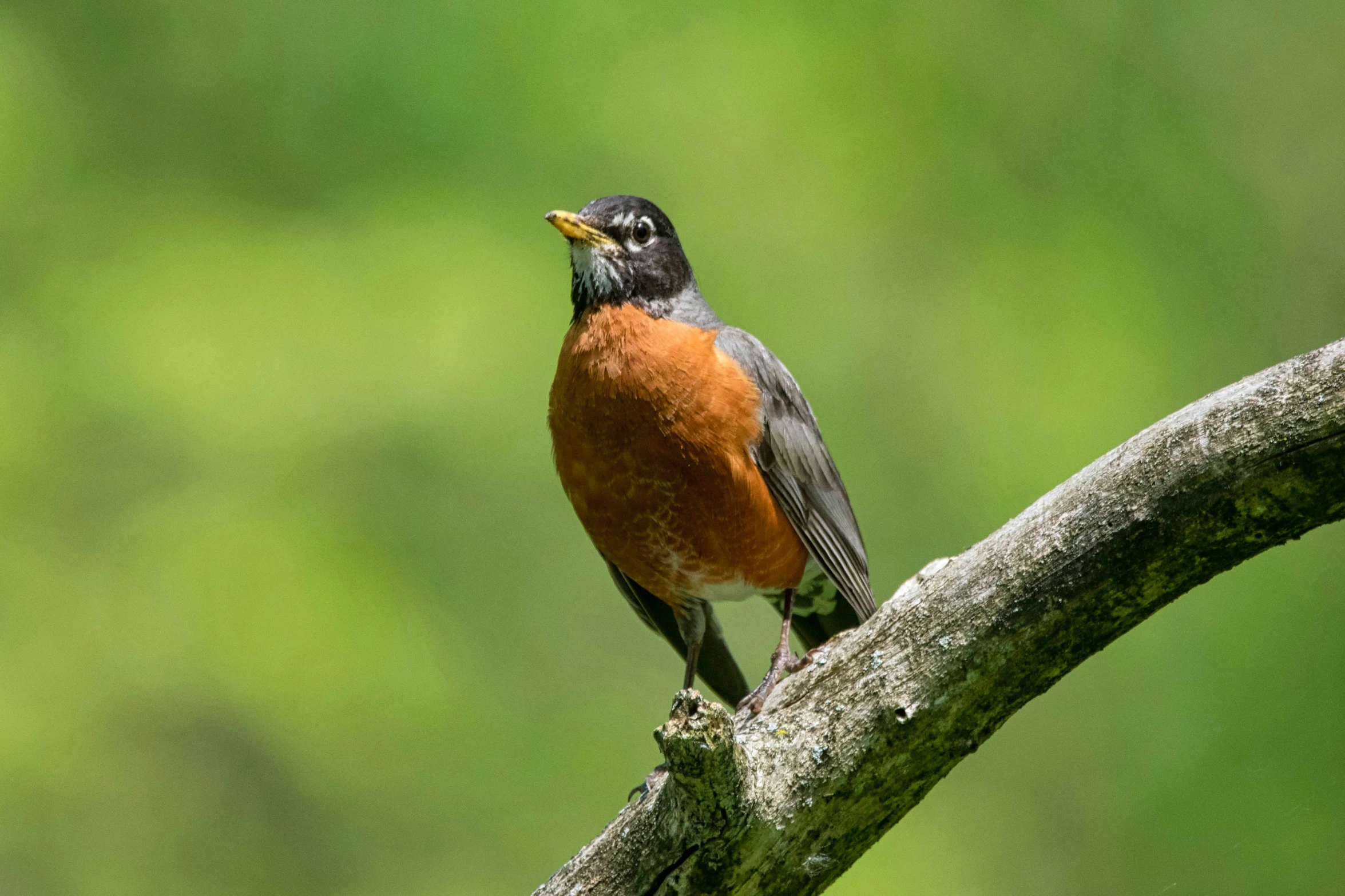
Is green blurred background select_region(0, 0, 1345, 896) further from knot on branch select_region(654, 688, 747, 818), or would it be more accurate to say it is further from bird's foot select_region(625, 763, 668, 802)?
knot on branch select_region(654, 688, 747, 818)

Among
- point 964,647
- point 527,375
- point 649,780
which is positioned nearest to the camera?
point 964,647

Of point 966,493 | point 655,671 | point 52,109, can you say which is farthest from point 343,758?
point 52,109

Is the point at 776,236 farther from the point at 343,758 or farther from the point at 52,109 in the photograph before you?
the point at 52,109

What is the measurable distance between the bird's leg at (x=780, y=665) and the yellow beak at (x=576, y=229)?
1.39 metres

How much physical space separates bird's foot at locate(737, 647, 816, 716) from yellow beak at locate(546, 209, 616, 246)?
1.50 m

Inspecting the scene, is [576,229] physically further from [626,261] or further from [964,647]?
[964,647]

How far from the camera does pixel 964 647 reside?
256 centimetres

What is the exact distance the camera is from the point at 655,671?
640cm

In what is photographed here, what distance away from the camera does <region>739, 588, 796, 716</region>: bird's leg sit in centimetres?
316

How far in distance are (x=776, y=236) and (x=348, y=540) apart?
323 centimetres

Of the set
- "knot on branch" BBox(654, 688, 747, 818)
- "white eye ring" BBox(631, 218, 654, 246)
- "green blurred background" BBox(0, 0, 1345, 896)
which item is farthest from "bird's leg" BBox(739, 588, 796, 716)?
"green blurred background" BBox(0, 0, 1345, 896)

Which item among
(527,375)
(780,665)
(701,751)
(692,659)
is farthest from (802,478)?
(527,375)

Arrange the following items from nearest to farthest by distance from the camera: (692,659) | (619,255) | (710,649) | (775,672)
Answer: (775,672), (619,255), (692,659), (710,649)

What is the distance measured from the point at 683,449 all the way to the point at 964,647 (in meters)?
1.22
